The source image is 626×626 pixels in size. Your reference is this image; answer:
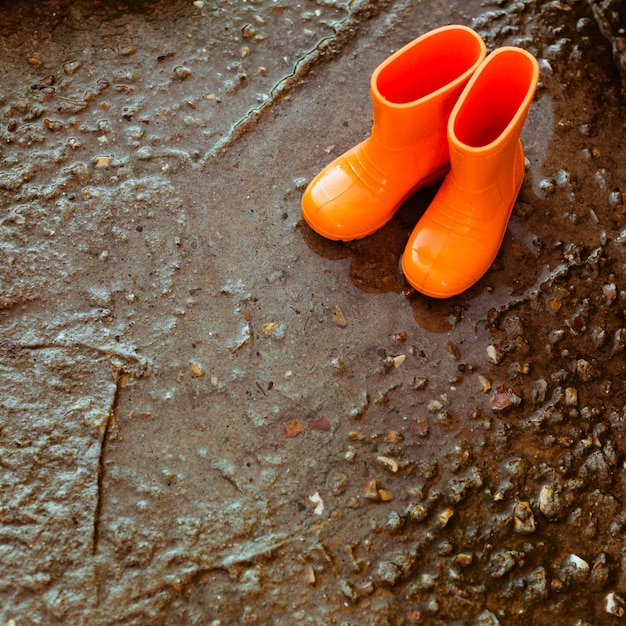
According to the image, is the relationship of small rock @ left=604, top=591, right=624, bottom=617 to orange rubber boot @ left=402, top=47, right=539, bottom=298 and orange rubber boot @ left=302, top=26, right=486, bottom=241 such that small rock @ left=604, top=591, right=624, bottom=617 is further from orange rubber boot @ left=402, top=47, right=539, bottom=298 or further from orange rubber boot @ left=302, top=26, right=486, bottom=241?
orange rubber boot @ left=302, top=26, right=486, bottom=241

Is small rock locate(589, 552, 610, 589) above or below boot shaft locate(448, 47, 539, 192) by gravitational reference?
below

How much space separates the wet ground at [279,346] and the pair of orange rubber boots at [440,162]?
9cm

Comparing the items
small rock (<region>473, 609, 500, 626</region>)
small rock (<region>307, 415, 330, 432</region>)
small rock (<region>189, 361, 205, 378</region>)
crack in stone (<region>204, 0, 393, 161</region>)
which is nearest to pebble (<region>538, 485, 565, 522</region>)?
small rock (<region>473, 609, 500, 626</region>)

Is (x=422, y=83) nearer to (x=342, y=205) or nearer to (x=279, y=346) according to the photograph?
(x=342, y=205)

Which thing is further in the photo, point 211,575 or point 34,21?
point 34,21

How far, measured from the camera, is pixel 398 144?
4.70 ft

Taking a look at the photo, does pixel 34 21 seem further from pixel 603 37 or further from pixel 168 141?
pixel 603 37

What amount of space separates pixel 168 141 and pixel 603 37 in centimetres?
120

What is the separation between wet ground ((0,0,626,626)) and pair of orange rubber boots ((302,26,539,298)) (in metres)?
0.09

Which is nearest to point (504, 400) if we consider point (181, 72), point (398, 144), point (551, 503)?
point (551, 503)

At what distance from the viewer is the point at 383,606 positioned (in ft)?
4.20

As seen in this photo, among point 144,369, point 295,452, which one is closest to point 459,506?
point 295,452

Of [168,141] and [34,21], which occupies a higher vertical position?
[34,21]

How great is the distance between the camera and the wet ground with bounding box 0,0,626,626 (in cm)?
130
